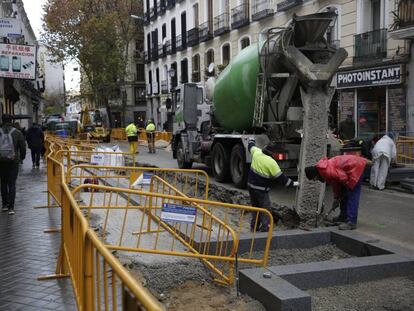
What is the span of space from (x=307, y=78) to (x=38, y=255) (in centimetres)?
482

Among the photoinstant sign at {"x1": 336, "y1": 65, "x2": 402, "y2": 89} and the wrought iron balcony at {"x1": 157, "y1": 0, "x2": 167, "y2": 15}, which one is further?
the wrought iron balcony at {"x1": 157, "y1": 0, "x2": 167, "y2": 15}

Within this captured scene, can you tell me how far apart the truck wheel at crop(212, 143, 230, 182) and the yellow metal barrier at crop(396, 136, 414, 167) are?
4902mm

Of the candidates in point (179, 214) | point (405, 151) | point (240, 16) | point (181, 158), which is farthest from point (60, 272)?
point (240, 16)

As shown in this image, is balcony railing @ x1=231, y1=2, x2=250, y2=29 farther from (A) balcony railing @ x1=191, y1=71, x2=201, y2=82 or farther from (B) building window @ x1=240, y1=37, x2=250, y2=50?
(A) balcony railing @ x1=191, y1=71, x2=201, y2=82

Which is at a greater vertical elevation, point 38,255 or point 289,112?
point 289,112

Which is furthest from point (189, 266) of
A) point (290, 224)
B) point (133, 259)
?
point (290, 224)

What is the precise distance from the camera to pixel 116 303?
275 centimetres

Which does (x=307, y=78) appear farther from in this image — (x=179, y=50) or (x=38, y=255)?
(x=179, y=50)

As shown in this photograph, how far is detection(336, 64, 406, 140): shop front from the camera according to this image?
18.2 m

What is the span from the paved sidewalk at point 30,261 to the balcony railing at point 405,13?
41.8 feet

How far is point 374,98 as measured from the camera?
19906 millimetres

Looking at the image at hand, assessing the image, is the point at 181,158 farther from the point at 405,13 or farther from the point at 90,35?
the point at 90,35

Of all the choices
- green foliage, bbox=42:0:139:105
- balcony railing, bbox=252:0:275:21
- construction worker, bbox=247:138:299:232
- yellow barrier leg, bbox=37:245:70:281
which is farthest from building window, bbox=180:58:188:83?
yellow barrier leg, bbox=37:245:70:281

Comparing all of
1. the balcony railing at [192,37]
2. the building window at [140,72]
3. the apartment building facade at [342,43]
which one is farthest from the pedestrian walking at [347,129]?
the building window at [140,72]
